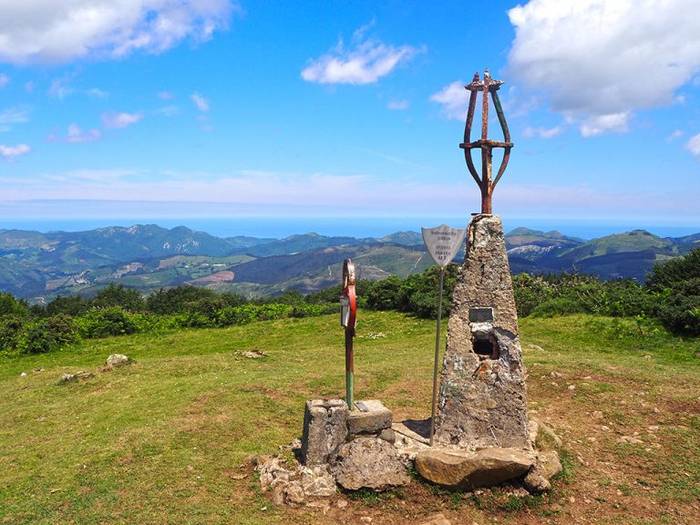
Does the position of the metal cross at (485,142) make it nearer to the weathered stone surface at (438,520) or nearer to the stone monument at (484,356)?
the stone monument at (484,356)

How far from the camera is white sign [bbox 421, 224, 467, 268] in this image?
8.47 meters

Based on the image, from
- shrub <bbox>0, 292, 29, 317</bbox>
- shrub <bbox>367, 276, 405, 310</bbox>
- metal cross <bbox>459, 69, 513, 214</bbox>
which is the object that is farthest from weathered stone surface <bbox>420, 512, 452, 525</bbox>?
shrub <bbox>0, 292, 29, 317</bbox>

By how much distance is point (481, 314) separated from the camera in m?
9.05

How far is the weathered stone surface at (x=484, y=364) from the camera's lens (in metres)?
8.95

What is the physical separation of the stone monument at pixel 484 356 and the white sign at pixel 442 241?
0.72 m

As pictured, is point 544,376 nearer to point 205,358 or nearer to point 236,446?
point 236,446

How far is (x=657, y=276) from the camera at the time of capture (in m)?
25.4

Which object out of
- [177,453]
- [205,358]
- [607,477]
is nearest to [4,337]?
[205,358]

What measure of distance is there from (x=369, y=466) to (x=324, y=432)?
94 cm

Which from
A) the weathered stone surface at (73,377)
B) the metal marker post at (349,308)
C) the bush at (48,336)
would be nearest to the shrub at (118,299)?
the bush at (48,336)

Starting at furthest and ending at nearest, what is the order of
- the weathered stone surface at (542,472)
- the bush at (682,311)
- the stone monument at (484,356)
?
the bush at (682,311), the stone monument at (484,356), the weathered stone surface at (542,472)

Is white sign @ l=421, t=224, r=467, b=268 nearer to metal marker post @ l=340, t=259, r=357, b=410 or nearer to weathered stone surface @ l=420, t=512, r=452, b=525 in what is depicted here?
metal marker post @ l=340, t=259, r=357, b=410

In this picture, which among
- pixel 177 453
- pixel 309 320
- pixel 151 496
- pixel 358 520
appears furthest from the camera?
pixel 309 320

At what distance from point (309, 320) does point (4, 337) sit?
15.0 metres
